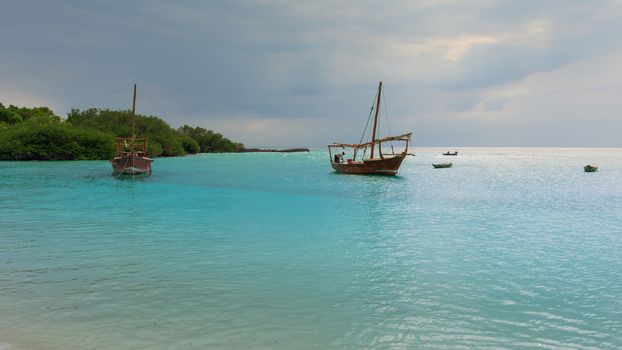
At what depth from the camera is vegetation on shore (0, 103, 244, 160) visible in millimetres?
81938

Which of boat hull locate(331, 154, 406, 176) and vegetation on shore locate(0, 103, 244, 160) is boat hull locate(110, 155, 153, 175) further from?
vegetation on shore locate(0, 103, 244, 160)

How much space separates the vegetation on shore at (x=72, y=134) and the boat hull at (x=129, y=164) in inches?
1725

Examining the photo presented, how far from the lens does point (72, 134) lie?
88000 mm

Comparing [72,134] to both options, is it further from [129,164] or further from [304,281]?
[304,281]

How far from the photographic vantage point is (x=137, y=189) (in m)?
36.0

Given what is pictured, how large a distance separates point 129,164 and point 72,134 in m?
47.9

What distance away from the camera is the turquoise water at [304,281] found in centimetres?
727

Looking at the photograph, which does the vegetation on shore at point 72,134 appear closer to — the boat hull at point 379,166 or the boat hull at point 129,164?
the boat hull at point 129,164

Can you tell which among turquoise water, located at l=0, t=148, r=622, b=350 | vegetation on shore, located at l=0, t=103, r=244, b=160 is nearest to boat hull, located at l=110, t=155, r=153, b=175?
turquoise water, located at l=0, t=148, r=622, b=350

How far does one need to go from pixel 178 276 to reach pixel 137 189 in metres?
27.5

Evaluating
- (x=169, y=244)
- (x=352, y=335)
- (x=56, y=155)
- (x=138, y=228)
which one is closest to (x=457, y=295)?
(x=352, y=335)

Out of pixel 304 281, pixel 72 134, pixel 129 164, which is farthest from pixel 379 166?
pixel 72 134

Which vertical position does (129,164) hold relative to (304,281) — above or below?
above

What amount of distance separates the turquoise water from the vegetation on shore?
70284 mm
